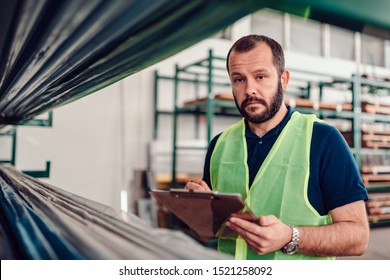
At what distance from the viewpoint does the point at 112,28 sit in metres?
0.53

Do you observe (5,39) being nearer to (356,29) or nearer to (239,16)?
(239,16)

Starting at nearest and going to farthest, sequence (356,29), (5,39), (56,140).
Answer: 1. (356,29)
2. (5,39)
3. (56,140)

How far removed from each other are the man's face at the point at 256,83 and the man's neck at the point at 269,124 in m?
0.02

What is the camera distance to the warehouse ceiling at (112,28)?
1.32 feet

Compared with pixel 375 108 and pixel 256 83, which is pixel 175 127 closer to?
pixel 375 108

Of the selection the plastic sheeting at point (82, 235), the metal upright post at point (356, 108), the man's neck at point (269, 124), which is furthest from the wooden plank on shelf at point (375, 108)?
the plastic sheeting at point (82, 235)

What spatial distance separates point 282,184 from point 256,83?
296 millimetres

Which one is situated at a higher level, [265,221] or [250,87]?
[250,87]

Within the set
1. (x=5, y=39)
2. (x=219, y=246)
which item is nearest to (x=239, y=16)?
(x=5, y=39)

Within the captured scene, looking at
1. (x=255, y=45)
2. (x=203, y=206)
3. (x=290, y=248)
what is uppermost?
(x=255, y=45)

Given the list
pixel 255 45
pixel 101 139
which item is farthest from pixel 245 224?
pixel 101 139

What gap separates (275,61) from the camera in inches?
41.8

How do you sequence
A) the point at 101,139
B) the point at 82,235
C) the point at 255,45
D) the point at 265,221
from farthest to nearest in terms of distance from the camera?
the point at 101,139 < the point at 255,45 < the point at 265,221 < the point at 82,235
